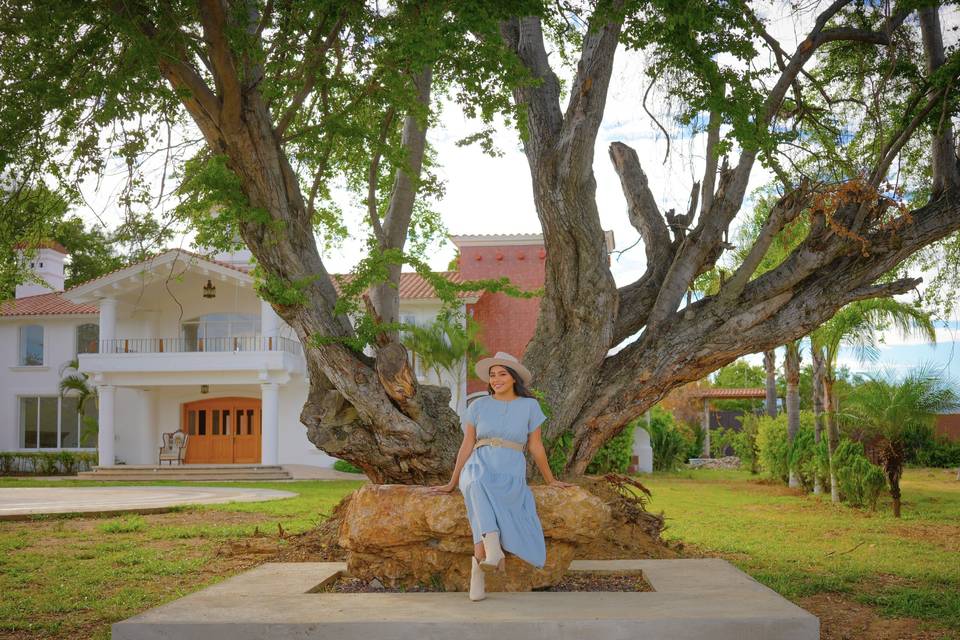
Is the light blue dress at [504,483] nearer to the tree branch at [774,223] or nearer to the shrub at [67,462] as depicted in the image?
the tree branch at [774,223]

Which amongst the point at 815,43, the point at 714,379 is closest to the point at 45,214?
the point at 815,43

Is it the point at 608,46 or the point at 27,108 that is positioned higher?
the point at 608,46

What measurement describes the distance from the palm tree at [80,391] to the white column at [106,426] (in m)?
1.53

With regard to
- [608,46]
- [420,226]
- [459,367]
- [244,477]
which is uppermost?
[608,46]

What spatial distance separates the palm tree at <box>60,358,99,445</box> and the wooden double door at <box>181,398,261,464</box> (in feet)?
9.75

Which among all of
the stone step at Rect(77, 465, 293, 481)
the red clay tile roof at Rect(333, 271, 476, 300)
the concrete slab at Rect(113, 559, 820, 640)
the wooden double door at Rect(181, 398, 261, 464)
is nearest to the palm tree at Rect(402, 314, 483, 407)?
the red clay tile roof at Rect(333, 271, 476, 300)

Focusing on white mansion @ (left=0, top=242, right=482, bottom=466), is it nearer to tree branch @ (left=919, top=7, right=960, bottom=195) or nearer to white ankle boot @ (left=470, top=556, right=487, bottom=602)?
tree branch @ (left=919, top=7, right=960, bottom=195)

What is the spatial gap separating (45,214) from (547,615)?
6639 mm

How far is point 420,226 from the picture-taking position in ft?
40.5

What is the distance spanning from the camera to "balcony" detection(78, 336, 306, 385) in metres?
27.2

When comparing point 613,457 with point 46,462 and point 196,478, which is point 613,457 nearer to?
point 196,478

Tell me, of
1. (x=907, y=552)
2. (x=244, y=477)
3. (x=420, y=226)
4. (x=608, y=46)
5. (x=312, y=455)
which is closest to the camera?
(x=608, y=46)

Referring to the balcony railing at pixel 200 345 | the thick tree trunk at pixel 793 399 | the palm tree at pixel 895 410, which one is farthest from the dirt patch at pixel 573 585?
the balcony railing at pixel 200 345

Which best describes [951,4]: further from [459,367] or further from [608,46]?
[459,367]
